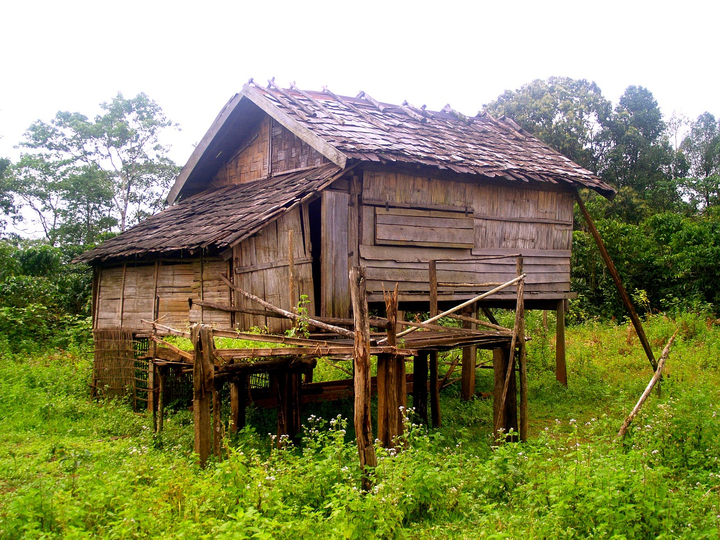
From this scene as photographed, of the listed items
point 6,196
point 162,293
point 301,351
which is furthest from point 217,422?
point 6,196

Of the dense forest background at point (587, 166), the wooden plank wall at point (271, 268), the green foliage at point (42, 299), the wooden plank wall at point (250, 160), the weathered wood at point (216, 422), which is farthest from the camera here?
the dense forest background at point (587, 166)

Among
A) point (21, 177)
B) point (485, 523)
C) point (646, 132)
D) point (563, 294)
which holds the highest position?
point (646, 132)

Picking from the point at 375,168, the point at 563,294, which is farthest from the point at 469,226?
the point at 563,294

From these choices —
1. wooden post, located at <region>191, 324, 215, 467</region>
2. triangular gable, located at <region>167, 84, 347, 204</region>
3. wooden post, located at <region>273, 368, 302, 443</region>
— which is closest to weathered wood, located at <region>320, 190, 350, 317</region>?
triangular gable, located at <region>167, 84, 347, 204</region>

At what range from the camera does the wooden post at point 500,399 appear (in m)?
10.0

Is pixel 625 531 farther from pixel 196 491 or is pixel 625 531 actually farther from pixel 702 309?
pixel 702 309

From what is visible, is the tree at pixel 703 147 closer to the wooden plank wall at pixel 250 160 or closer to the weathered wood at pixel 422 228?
the weathered wood at pixel 422 228

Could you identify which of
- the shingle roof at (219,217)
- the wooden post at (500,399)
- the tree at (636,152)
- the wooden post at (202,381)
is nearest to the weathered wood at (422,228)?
the shingle roof at (219,217)

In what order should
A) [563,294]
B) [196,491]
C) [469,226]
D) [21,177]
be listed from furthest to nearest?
[21,177], [563,294], [469,226], [196,491]

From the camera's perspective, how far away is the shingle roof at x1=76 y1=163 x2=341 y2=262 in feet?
30.5

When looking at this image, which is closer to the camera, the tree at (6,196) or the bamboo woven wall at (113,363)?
the bamboo woven wall at (113,363)

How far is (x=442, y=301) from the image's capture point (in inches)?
487

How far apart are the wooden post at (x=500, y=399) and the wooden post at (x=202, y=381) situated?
4.70 metres

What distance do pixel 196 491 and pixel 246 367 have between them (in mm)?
2050
